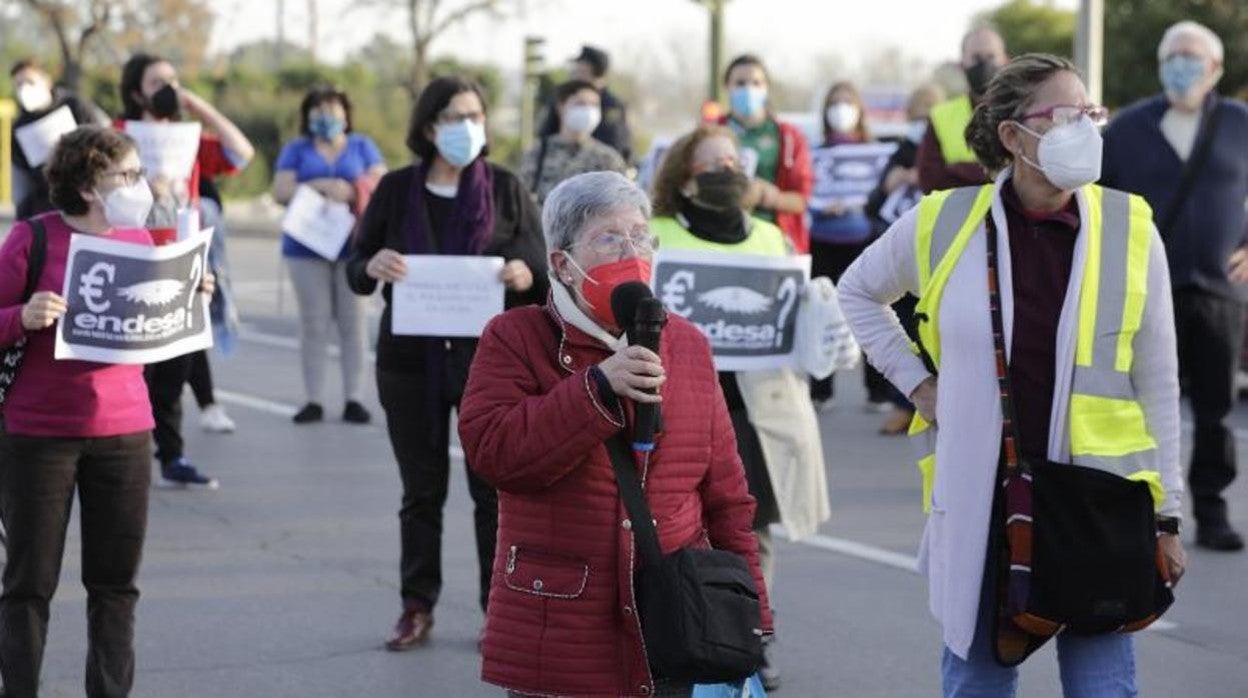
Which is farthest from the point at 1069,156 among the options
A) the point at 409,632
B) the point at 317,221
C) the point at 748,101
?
the point at 317,221

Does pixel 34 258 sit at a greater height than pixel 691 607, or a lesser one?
greater

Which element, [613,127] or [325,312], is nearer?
[325,312]

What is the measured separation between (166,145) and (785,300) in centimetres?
413

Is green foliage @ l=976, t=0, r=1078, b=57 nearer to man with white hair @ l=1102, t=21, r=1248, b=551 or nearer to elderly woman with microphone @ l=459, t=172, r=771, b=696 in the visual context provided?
man with white hair @ l=1102, t=21, r=1248, b=551

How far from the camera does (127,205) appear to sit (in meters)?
6.00

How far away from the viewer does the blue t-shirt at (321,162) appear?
12391mm

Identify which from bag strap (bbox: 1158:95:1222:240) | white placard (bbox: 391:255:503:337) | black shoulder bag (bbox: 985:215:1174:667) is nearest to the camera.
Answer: black shoulder bag (bbox: 985:215:1174:667)

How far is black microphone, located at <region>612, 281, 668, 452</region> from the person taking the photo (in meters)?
3.84

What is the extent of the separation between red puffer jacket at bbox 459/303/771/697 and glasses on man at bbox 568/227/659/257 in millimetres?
174

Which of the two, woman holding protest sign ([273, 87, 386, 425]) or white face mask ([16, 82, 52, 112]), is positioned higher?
white face mask ([16, 82, 52, 112])

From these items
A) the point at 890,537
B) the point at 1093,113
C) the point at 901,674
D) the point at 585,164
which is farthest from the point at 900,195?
the point at 1093,113

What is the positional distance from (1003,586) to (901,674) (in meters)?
2.43

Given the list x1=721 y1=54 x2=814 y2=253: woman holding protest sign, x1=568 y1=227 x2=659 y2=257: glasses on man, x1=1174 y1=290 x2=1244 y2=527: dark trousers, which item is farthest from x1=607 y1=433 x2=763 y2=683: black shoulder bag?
x1=721 y1=54 x2=814 y2=253: woman holding protest sign

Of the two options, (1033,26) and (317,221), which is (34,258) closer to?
(317,221)
